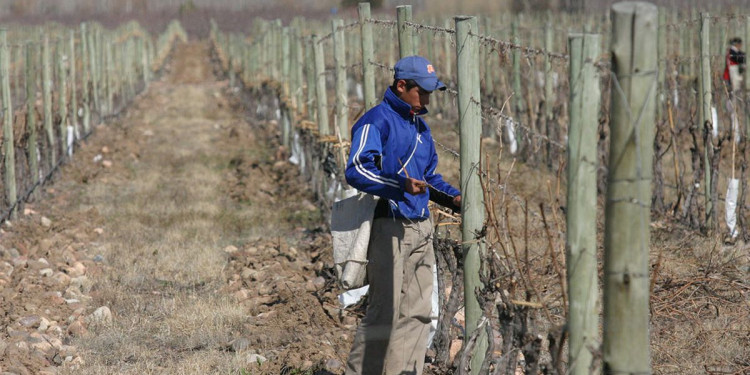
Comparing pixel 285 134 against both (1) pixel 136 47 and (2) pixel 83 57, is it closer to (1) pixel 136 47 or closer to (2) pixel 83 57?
(2) pixel 83 57

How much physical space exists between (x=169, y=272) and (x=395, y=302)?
360 centimetres

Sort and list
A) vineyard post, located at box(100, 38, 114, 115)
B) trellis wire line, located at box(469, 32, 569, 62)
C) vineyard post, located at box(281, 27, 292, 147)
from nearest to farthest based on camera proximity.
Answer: trellis wire line, located at box(469, 32, 569, 62)
vineyard post, located at box(281, 27, 292, 147)
vineyard post, located at box(100, 38, 114, 115)

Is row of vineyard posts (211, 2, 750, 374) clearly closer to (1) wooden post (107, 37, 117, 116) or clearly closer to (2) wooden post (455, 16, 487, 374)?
(2) wooden post (455, 16, 487, 374)

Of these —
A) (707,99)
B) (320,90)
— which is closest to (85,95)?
(320,90)

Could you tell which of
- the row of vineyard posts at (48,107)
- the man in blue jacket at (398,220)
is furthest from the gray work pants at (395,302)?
the row of vineyard posts at (48,107)

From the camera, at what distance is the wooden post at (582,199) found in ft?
9.43

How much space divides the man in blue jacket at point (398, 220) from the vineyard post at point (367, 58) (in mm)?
2193

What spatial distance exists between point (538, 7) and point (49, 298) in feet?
110

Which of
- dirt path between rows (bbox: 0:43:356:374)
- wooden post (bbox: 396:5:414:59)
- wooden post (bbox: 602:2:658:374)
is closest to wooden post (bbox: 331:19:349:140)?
dirt path between rows (bbox: 0:43:356:374)

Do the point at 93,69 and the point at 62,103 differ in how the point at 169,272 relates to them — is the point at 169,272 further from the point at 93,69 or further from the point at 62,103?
the point at 93,69

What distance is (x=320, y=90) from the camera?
8703mm

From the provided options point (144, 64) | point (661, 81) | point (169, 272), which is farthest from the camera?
point (144, 64)

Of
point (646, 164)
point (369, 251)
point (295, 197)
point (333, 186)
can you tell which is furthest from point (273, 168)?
point (646, 164)

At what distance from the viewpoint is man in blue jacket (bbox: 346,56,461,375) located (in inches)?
154
